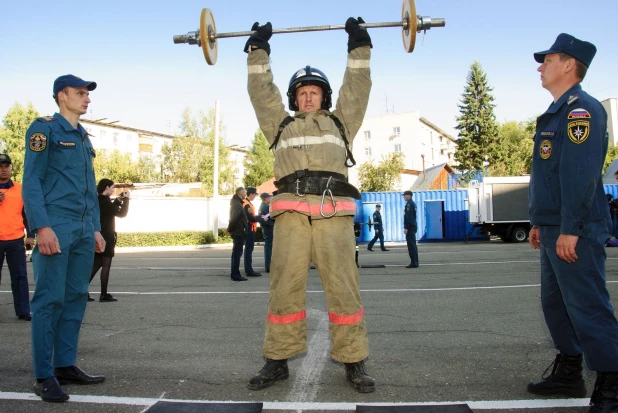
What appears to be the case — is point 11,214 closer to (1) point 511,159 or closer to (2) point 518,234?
(2) point 518,234

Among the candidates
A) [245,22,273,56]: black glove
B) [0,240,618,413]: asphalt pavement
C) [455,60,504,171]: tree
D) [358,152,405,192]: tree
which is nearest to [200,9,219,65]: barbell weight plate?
[245,22,273,56]: black glove

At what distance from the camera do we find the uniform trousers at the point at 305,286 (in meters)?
3.68

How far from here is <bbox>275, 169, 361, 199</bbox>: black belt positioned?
3.75 metres

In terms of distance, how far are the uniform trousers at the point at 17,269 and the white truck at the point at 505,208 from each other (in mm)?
22378

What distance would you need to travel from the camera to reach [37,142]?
12.4 feet

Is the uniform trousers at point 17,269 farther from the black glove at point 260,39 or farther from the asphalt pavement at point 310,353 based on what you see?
the black glove at point 260,39

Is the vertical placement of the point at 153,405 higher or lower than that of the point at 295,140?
lower

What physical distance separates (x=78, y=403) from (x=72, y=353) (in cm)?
58

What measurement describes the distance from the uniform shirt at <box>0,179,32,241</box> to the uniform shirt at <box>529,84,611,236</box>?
6296 millimetres

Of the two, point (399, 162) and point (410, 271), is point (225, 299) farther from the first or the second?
point (399, 162)

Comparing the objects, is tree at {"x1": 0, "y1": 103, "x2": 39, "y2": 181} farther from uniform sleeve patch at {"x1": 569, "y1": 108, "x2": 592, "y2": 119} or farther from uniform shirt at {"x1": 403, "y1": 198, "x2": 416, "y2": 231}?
uniform sleeve patch at {"x1": 569, "y1": 108, "x2": 592, "y2": 119}

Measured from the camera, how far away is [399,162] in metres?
48.4

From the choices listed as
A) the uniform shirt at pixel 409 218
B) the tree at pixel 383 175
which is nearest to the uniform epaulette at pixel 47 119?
the uniform shirt at pixel 409 218

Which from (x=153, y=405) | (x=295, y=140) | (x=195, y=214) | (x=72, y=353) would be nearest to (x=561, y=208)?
(x=295, y=140)
